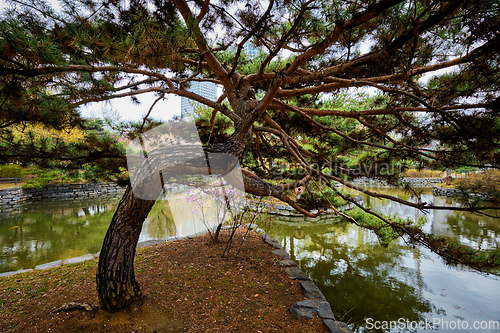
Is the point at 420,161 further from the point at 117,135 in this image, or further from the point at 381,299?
the point at 117,135

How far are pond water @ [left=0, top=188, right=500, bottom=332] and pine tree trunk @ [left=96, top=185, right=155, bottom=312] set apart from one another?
2.28 metres

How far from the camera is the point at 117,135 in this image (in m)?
2.89

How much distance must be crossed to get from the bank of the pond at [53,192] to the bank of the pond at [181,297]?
7.27 m

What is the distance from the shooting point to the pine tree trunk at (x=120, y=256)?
1.55 meters

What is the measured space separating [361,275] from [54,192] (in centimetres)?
1306

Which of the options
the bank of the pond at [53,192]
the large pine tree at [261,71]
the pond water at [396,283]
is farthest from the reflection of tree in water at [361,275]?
the bank of the pond at [53,192]

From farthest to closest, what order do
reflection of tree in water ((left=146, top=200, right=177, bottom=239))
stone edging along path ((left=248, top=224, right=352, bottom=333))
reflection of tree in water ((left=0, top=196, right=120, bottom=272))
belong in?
reflection of tree in water ((left=146, top=200, right=177, bottom=239)), reflection of tree in water ((left=0, top=196, right=120, bottom=272)), stone edging along path ((left=248, top=224, right=352, bottom=333))

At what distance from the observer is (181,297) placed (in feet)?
6.14

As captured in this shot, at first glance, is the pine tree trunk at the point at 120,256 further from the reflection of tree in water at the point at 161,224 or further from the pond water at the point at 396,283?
the reflection of tree in water at the point at 161,224

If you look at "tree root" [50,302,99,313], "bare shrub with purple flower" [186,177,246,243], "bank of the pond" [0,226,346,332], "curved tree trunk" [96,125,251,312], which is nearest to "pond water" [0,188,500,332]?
"bank of the pond" [0,226,346,332]

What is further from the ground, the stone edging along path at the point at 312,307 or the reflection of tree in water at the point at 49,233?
the stone edging along path at the point at 312,307

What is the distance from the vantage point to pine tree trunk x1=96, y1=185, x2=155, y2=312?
155 cm

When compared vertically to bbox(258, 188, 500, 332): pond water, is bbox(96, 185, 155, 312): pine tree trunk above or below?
above

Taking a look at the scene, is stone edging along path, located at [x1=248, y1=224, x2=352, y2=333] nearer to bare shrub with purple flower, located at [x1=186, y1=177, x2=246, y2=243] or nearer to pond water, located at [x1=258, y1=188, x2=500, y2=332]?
pond water, located at [x1=258, y1=188, x2=500, y2=332]
